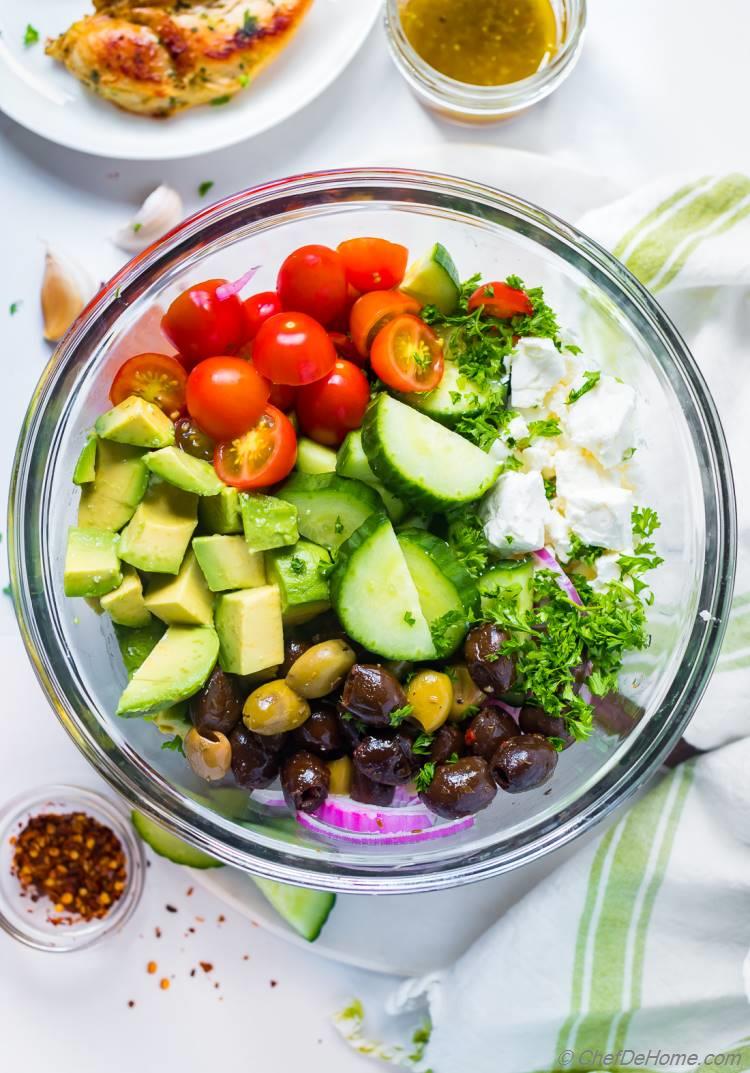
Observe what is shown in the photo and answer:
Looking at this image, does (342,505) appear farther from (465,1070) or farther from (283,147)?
(465,1070)

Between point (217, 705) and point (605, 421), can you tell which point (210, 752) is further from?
point (605, 421)

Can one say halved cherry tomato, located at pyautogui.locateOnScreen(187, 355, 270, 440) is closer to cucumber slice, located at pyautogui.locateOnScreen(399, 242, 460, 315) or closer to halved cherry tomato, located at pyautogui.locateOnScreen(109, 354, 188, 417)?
halved cherry tomato, located at pyautogui.locateOnScreen(109, 354, 188, 417)

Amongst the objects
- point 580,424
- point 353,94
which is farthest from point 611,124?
point 580,424

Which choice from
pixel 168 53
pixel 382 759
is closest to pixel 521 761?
pixel 382 759

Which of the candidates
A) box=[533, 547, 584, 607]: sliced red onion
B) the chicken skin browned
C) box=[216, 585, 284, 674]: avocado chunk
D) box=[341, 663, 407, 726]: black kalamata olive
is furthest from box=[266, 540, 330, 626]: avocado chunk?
the chicken skin browned

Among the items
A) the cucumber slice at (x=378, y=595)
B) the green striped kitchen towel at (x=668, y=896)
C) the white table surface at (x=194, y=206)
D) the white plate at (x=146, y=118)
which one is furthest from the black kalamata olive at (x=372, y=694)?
the white plate at (x=146, y=118)

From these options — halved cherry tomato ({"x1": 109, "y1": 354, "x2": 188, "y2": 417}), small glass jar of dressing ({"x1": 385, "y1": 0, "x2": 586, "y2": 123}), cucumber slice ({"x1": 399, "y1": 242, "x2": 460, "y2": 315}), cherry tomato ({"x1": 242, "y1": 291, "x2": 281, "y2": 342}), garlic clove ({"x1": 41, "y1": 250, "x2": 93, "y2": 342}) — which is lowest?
halved cherry tomato ({"x1": 109, "y1": 354, "x2": 188, "y2": 417})

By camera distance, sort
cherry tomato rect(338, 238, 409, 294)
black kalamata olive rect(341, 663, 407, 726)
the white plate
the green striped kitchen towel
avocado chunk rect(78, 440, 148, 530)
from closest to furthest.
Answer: black kalamata olive rect(341, 663, 407, 726), avocado chunk rect(78, 440, 148, 530), cherry tomato rect(338, 238, 409, 294), the green striped kitchen towel, the white plate
